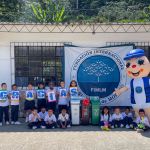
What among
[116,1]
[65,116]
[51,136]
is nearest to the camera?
[51,136]

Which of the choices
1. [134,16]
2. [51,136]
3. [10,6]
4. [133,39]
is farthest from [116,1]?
[51,136]

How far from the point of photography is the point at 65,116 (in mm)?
12648

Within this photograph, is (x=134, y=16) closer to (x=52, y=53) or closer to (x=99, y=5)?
(x=99, y=5)

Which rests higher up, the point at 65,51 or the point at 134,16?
the point at 134,16

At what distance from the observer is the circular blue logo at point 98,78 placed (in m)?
14.1

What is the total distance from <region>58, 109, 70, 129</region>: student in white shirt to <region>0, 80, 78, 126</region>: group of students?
1.47 ft

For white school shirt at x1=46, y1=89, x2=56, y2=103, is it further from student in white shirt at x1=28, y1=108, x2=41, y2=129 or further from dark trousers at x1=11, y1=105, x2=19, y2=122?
dark trousers at x1=11, y1=105, x2=19, y2=122

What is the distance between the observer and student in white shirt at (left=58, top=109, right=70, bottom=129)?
12539 mm

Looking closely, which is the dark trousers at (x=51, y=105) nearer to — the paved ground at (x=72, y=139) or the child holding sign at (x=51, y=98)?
the child holding sign at (x=51, y=98)

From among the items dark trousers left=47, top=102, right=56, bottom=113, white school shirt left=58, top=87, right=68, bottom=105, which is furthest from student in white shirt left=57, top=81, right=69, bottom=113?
dark trousers left=47, top=102, right=56, bottom=113

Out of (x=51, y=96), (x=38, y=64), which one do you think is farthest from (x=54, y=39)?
(x=51, y=96)

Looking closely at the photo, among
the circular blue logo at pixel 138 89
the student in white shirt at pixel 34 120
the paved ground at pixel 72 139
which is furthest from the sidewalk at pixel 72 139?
the circular blue logo at pixel 138 89

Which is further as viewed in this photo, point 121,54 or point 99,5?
point 99,5

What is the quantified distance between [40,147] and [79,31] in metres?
5.43
